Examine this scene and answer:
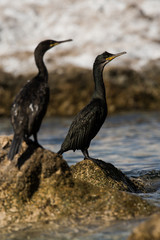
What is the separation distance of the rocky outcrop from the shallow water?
486 millimetres

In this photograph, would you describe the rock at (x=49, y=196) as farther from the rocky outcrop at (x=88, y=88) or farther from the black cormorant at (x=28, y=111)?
the rocky outcrop at (x=88, y=88)

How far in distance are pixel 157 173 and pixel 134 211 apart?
3.74m

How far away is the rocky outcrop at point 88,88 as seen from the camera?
54.6 ft

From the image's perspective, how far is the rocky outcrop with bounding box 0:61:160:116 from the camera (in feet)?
54.6

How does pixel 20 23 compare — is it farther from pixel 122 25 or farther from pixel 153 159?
pixel 153 159

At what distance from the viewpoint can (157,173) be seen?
915cm

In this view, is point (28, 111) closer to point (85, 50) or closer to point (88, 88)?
point (88, 88)

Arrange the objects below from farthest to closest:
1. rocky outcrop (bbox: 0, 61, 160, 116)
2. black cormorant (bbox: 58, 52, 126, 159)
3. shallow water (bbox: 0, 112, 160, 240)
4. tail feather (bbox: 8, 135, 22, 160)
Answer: rocky outcrop (bbox: 0, 61, 160, 116) < black cormorant (bbox: 58, 52, 126, 159) < tail feather (bbox: 8, 135, 22, 160) < shallow water (bbox: 0, 112, 160, 240)

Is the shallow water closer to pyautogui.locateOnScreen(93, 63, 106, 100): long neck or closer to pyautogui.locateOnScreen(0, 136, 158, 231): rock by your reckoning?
pyautogui.locateOnScreen(0, 136, 158, 231): rock

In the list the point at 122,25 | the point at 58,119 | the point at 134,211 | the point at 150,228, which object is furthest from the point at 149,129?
Result: the point at 150,228

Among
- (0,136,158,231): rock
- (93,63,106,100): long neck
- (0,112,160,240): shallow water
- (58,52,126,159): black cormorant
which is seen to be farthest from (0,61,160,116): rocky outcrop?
(0,136,158,231): rock

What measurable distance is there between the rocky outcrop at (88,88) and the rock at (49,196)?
35.9 ft

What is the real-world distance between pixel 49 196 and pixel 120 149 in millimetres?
6659

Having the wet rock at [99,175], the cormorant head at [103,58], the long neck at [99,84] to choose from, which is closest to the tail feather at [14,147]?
the wet rock at [99,175]
